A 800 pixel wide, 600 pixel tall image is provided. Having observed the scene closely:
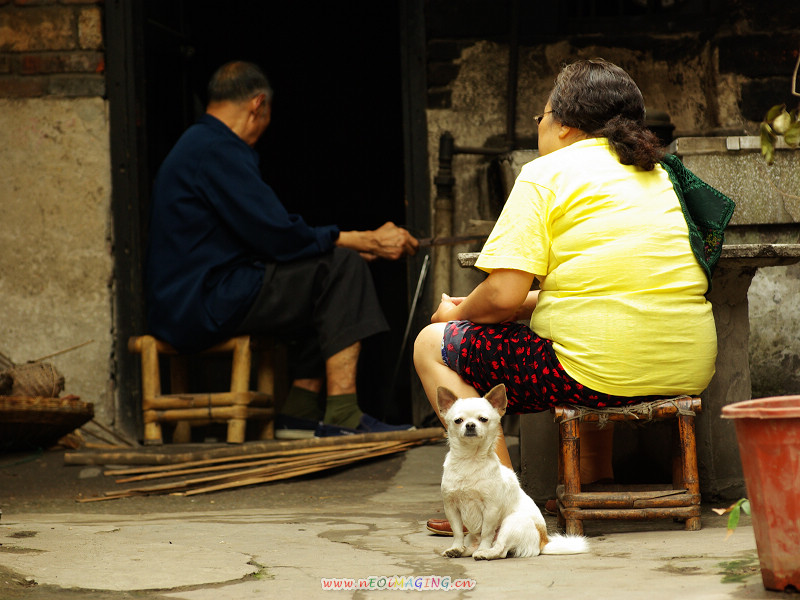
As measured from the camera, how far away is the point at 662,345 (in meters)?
2.77

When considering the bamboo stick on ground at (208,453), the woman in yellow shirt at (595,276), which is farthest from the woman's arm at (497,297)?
the bamboo stick on ground at (208,453)

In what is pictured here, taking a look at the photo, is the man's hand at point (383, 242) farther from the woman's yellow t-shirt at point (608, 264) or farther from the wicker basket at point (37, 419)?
the woman's yellow t-shirt at point (608, 264)

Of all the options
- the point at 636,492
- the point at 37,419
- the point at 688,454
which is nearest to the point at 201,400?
the point at 37,419

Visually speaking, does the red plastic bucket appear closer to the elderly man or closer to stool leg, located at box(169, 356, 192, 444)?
the elderly man

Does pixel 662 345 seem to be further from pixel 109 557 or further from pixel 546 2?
pixel 546 2

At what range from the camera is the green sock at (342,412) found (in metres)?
4.75

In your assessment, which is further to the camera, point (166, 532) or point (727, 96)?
point (727, 96)

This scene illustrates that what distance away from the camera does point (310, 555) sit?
8.64 feet

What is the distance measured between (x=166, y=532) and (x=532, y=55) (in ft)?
10.7

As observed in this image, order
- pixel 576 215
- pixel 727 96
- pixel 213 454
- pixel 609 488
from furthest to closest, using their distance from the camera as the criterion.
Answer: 1. pixel 727 96
2. pixel 213 454
3. pixel 609 488
4. pixel 576 215

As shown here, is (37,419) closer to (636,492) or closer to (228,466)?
(228,466)

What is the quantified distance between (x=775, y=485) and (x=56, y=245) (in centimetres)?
418

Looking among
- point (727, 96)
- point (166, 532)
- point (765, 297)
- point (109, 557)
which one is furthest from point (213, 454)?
point (727, 96)

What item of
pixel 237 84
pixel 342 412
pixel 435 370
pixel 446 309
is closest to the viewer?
pixel 435 370
